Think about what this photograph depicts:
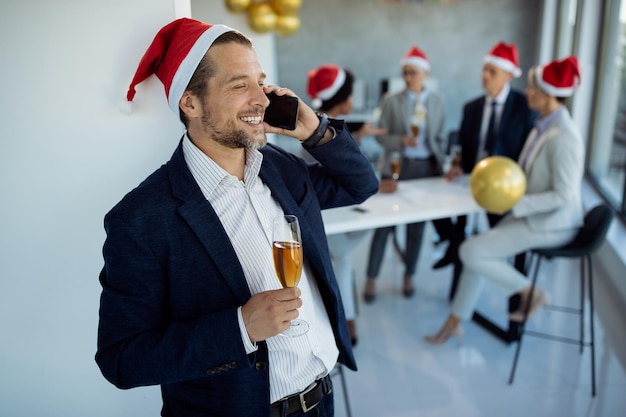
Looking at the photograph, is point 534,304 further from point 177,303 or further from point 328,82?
point 177,303

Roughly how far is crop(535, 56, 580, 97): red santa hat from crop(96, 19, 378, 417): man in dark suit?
2131 millimetres

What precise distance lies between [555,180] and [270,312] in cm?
238

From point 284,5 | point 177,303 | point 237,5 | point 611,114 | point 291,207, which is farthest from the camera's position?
point 611,114

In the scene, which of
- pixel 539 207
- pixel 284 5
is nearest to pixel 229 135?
pixel 539 207

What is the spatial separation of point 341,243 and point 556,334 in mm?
1550

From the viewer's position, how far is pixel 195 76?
146 centimetres

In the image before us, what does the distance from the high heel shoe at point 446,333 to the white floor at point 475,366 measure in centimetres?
5

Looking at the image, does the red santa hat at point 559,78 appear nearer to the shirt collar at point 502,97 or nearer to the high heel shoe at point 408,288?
the shirt collar at point 502,97

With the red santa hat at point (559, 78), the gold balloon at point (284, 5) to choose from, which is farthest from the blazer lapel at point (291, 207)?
the gold balloon at point (284, 5)

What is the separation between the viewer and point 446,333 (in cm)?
356

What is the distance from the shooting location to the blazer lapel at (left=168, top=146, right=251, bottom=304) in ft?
4.53

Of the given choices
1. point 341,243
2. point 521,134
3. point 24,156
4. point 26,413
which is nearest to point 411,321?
point 341,243

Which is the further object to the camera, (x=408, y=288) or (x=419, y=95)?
(x=419, y=95)

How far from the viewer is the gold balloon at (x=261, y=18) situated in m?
4.89
